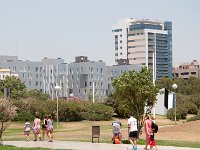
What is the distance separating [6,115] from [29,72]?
14783 centimetres

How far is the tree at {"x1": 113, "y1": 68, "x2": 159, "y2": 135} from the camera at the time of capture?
33344 mm

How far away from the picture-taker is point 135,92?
110 feet

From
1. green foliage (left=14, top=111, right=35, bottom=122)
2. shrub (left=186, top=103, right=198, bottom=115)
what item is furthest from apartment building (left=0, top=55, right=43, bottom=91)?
green foliage (left=14, top=111, right=35, bottom=122)

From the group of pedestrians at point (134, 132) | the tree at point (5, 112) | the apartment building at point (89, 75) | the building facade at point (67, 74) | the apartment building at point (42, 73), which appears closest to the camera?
the group of pedestrians at point (134, 132)

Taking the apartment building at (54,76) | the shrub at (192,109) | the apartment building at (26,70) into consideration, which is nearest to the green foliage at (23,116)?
the shrub at (192,109)

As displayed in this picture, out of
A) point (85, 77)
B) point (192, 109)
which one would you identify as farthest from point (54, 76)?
point (192, 109)

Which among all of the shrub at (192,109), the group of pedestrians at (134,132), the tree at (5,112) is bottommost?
the shrub at (192,109)

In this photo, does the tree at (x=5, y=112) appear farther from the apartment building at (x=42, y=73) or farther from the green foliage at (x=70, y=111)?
the apartment building at (x=42, y=73)

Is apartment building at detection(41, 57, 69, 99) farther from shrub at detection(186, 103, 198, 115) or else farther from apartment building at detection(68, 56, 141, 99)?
shrub at detection(186, 103, 198, 115)

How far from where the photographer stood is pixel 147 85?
33.4 m

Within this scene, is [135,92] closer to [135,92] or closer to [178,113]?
[135,92]

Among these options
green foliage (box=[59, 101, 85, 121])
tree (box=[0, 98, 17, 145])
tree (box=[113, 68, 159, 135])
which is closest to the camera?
tree (box=[0, 98, 17, 145])

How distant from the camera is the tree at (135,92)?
33344mm

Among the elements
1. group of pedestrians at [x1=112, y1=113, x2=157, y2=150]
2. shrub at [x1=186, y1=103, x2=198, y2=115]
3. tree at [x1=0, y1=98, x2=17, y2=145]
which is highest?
tree at [x1=0, y1=98, x2=17, y2=145]
